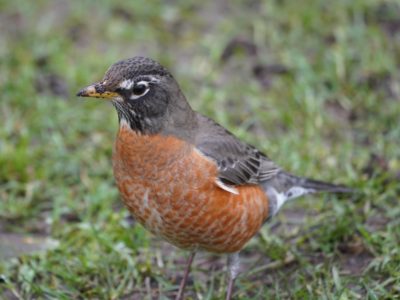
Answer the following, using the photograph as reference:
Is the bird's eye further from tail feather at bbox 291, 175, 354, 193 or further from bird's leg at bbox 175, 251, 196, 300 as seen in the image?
tail feather at bbox 291, 175, 354, 193

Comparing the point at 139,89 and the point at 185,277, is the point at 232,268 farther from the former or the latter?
the point at 139,89

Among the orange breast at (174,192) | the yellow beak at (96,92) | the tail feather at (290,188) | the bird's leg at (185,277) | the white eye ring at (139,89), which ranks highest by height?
the white eye ring at (139,89)

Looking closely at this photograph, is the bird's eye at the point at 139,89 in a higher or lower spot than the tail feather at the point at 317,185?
higher

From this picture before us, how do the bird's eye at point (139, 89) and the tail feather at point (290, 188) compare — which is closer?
the bird's eye at point (139, 89)

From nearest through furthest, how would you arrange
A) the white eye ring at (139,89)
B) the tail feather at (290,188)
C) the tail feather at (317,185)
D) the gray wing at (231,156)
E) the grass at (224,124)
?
the white eye ring at (139,89) → the gray wing at (231,156) → the grass at (224,124) → the tail feather at (290,188) → the tail feather at (317,185)

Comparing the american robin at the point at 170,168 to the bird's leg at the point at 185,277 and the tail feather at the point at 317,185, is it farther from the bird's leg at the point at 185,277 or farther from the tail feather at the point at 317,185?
the tail feather at the point at 317,185

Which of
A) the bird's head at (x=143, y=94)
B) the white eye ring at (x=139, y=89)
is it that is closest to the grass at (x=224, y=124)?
the bird's head at (x=143, y=94)

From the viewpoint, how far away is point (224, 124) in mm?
7426

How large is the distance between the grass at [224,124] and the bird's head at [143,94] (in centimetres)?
122

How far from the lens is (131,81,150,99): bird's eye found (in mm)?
4738

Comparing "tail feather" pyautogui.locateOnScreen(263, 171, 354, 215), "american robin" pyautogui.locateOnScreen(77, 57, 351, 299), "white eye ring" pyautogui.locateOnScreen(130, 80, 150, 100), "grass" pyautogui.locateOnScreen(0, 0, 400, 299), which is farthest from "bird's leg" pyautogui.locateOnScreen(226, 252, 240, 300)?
"white eye ring" pyautogui.locateOnScreen(130, 80, 150, 100)

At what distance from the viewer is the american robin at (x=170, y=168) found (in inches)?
187

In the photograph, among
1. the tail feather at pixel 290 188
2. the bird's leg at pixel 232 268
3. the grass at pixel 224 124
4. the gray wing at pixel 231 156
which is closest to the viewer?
the gray wing at pixel 231 156

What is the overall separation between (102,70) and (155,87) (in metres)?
3.44
